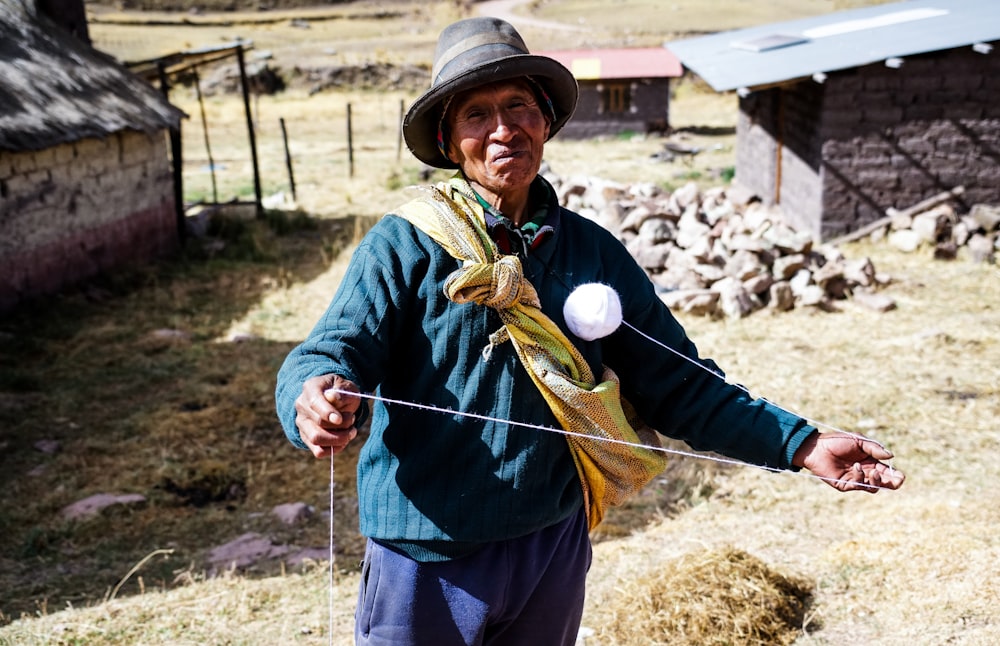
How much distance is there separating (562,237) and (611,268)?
0.14 metres

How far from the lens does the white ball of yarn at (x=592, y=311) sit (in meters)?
1.97

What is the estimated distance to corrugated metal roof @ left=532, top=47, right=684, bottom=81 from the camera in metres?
18.8

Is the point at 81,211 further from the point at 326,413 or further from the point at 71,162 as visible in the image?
the point at 326,413

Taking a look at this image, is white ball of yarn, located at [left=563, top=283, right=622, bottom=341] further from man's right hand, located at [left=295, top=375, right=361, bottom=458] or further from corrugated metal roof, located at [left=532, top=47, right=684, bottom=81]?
corrugated metal roof, located at [left=532, top=47, right=684, bottom=81]

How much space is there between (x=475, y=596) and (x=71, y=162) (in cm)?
911

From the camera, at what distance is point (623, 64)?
19438mm

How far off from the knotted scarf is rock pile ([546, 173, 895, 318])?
6706 mm

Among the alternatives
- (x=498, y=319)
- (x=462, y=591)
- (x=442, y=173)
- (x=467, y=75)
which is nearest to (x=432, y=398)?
(x=498, y=319)

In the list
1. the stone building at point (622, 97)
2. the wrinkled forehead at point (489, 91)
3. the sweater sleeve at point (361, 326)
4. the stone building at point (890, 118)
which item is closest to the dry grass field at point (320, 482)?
the sweater sleeve at point (361, 326)

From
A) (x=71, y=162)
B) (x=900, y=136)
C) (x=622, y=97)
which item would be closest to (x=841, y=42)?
(x=900, y=136)

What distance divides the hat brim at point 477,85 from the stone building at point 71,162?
742 cm

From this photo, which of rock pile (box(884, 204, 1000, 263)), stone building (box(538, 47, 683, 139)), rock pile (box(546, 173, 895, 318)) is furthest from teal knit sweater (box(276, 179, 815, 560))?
stone building (box(538, 47, 683, 139))

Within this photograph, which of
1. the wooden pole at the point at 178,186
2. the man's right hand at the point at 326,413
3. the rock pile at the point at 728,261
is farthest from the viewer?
the wooden pole at the point at 178,186

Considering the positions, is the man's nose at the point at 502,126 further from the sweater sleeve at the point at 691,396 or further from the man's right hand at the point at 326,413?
the man's right hand at the point at 326,413
